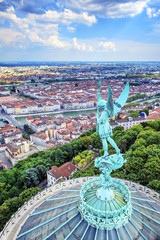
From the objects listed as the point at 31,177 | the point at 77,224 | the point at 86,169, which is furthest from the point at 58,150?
the point at 77,224

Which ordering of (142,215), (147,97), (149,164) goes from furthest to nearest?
(147,97) → (149,164) → (142,215)

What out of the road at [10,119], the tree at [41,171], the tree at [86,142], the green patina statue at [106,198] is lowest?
the road at [10,119]

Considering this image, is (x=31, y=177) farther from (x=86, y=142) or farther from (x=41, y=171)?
(x=86, y=142)

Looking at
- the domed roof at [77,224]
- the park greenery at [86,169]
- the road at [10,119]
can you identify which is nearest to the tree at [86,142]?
the park greenery at [86,169]

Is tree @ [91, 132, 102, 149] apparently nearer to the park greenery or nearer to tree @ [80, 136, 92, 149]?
the park greenery

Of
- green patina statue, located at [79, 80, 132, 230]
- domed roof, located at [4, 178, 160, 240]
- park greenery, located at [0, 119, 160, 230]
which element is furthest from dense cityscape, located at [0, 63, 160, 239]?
domed roof, located at [4, 178, 160, 240]

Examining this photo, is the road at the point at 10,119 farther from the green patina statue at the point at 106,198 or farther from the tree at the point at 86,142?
the green patina statue at the point at 106,198

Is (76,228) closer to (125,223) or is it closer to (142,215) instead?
(125,223)

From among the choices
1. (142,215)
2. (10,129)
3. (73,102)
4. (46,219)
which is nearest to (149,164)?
(142,215)
